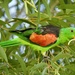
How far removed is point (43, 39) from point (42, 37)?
0.02 m

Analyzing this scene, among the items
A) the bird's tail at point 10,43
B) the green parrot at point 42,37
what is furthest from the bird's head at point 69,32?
the bird's tail at point 10,43

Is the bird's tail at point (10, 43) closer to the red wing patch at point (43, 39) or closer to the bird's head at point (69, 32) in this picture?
the red wing patch at point (43, 39)

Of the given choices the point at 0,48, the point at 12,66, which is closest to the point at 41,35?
the point at 0,48

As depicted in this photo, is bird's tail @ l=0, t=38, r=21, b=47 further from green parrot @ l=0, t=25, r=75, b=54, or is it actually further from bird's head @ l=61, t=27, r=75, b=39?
bird's head @ l=61, t=27, r=75, b=39

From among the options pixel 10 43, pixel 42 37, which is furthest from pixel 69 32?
pixel 10 43

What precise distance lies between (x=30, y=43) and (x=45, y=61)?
0.09 m

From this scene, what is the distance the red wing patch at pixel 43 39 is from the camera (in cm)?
93

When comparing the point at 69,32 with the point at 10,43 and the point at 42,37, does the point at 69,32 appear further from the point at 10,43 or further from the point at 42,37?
the point at 10,43

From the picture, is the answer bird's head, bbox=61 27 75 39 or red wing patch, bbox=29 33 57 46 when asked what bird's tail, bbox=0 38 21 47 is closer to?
red wing patch, bbox=29 33 57 46

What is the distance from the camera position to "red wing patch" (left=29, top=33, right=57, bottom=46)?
93 cm

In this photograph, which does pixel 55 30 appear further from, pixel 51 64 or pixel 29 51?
pixel 29 51

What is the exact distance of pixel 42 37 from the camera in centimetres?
96

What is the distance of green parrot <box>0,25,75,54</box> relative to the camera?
3.02 ft

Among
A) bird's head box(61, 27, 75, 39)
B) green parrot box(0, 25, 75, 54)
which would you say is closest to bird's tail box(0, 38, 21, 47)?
green parrot box(0, 25, 75, 54)
